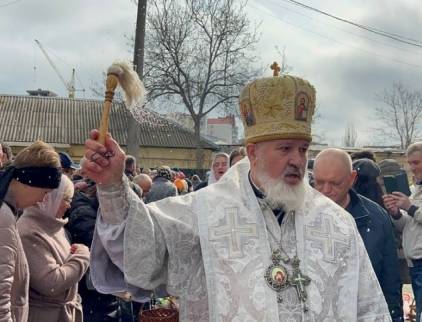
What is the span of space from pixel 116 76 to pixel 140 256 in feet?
2.23

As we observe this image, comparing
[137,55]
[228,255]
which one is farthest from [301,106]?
[137,55]

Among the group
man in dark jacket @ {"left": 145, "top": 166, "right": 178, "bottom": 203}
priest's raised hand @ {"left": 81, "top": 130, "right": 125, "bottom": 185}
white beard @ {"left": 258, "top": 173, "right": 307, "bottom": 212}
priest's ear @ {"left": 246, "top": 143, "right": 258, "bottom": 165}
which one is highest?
man in dark jacket @ {"left": 145, "top": 166, "right": 178, "bottom": 203}

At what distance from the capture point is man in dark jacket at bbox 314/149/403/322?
12.1ft

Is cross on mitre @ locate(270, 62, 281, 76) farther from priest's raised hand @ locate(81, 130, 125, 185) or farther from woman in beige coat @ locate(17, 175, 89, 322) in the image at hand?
woman in beige coat @ locate(17, 175, 89, 322)

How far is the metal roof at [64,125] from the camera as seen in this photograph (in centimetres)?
3173

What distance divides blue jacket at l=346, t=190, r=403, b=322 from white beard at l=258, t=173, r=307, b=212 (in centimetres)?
135

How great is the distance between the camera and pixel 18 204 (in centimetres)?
315

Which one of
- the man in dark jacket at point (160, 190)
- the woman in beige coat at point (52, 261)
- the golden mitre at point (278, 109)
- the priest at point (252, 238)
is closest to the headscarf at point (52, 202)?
the woman in beige coat at point (52, 261)

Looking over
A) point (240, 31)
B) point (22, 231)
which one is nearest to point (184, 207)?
point (22, 231)

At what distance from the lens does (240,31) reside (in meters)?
23.7

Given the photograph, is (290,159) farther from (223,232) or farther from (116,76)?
(116,76)

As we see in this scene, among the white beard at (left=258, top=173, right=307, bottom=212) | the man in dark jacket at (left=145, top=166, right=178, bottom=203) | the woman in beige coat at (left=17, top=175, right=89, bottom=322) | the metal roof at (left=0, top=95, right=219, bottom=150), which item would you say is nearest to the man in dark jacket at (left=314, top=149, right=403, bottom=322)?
the white beard at (left=258, top=173, right=307, bottom=212)

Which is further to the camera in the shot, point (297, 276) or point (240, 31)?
point (240, 31)

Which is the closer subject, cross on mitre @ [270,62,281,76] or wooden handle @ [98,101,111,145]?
wooden handle @ [98,101,111,145]
